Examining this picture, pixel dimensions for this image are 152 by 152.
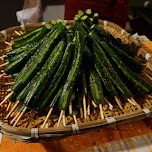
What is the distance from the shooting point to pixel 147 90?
1.79 meters

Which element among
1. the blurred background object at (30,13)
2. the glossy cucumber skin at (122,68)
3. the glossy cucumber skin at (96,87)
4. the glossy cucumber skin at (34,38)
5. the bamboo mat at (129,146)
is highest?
the blurred background object at (30,13)

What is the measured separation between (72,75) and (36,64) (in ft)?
1.20

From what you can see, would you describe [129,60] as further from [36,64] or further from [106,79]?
[36,64]

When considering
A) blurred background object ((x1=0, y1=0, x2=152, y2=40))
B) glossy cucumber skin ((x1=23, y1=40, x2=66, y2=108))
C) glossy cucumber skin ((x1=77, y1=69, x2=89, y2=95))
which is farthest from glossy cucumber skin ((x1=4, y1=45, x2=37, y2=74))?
blurred background object ((x1=0, y1=0, x2=152, y2=40))

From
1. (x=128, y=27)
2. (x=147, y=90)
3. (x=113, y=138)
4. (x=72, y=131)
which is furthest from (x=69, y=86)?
(x=128, y=27)

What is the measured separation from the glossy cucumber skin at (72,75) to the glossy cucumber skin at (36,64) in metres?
0.25

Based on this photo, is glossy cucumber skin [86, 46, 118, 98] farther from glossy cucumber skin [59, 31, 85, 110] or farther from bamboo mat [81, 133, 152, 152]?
bamboo mat [81, 133, 152, 152]

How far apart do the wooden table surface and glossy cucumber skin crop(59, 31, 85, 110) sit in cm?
42

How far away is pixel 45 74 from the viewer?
1535 millimetres

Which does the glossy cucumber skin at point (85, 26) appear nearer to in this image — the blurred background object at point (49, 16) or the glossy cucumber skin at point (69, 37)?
the glossy cucumber skin at point (69, 37)

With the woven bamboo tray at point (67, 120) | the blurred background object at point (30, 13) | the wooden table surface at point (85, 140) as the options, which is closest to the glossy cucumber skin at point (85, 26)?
the woven bamboo tray at point (67, 120)

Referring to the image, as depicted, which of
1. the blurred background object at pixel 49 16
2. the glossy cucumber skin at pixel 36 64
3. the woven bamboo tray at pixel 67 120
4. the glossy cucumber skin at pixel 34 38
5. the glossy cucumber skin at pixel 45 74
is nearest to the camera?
the woven bamboo tray at pixel 67 120

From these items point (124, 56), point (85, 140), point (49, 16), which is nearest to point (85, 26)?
point (124, 56)

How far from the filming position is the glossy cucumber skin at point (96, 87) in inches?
61.4
